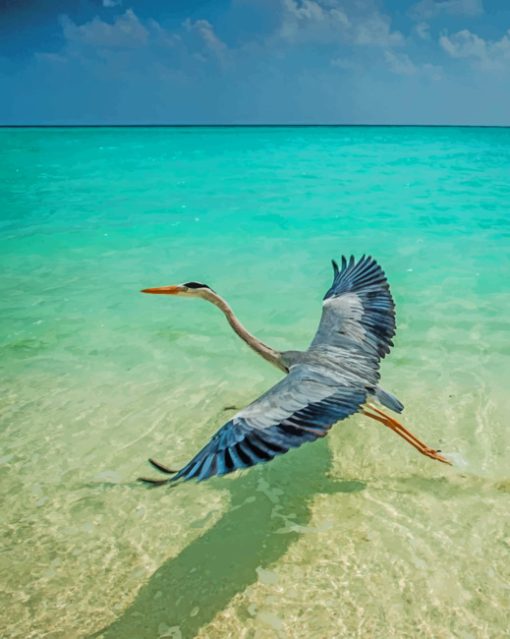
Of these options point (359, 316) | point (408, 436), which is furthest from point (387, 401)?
point (359, 316)

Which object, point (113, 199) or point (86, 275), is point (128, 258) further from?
point (113, 199)

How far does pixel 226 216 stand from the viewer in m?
15.2

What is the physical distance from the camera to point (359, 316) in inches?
195

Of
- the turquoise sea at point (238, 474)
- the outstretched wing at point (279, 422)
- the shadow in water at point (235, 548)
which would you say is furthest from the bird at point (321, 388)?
the shadow in water at point (235, 548)

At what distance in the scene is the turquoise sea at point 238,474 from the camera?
124 inches

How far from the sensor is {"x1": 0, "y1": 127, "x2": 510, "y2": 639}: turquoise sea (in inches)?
124

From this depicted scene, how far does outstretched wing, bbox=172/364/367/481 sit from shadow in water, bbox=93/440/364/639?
2.61ft

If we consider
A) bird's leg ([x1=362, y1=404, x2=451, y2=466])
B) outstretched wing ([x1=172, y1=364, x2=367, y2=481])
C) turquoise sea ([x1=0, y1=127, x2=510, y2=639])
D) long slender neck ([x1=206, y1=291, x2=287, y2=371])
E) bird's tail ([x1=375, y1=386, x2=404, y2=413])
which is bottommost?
turquoise sea ([x1=0, y1=127, x2=510, y2=639])

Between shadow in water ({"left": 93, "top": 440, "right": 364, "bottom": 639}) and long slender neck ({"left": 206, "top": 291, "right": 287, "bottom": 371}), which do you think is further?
long slender neck ({"left": 206, "top": 291, "right": 287, "bottom": 371})

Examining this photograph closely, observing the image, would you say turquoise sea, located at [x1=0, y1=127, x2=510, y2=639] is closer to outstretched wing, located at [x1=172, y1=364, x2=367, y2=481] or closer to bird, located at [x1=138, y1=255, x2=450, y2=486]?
bird, located at [x1=138, y1=255, x2=450, y2=486]

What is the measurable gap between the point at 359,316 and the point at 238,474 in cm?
163

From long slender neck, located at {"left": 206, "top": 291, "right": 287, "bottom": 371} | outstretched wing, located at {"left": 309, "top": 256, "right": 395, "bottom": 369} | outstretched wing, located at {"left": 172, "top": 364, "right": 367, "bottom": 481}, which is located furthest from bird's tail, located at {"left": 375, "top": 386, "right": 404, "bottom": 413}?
long slender neck, located at {"left": 206, "top": 291, "right": 287, "bottom": 371}

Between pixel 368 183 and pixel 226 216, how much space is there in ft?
26.2

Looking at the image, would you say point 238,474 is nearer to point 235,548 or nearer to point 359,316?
point 235,548
